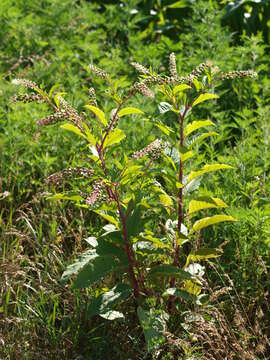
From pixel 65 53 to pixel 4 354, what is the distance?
2833 mm

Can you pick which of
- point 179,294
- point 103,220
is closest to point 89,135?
point 179,294

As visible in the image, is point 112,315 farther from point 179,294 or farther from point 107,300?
point 179,294

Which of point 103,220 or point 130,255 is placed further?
point 103,220

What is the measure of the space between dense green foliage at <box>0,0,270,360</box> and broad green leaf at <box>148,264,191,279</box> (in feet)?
0.33

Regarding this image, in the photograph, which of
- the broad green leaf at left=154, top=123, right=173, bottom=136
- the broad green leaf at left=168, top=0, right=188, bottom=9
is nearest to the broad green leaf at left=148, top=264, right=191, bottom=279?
the broad green leaf at left=154, top=123, right=173, bottom=136

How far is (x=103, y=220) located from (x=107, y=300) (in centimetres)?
97

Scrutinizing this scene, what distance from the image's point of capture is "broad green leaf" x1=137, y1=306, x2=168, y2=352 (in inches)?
109

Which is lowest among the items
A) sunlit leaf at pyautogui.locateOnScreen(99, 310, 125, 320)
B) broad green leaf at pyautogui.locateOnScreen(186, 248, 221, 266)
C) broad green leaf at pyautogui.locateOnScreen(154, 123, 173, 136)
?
sunlit leaf at pyautogui.locateOnScreen(99, 310, 125, 320)

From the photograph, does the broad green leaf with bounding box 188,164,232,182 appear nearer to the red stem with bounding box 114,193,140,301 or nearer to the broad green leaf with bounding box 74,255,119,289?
the red stem with bounding box 114,193,140,301

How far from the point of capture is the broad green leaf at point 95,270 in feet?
9.36

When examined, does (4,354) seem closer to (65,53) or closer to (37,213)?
(37,213)

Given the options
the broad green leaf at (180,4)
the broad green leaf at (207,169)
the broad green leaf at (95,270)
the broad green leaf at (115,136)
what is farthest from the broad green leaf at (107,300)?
the broad green leaf at (180,4)

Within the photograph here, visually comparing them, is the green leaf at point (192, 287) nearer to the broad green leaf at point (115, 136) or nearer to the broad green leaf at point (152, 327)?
the broad green leaf at point (152, 327)

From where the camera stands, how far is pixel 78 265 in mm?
2891
